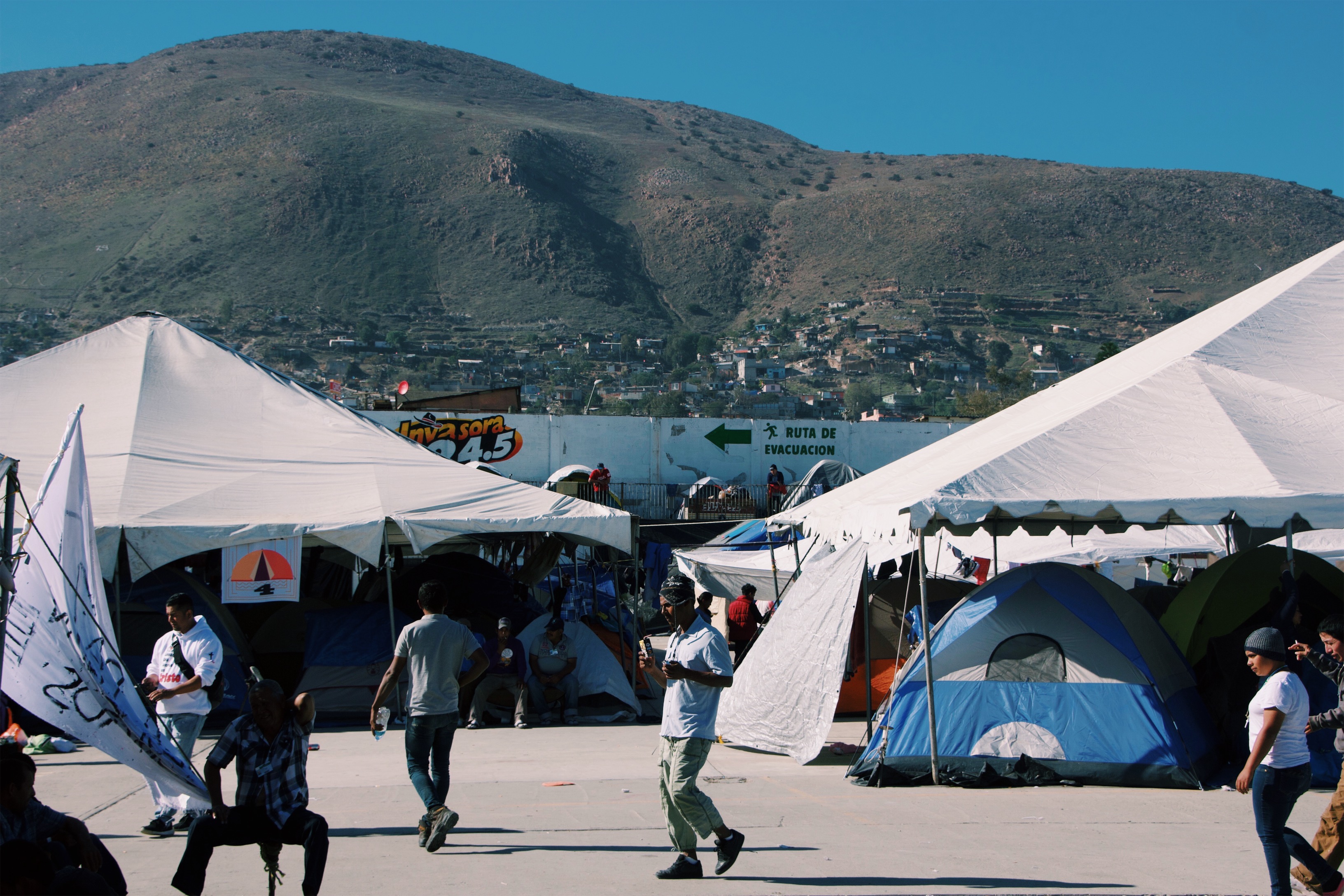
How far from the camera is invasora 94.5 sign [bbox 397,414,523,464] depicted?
1443 inches

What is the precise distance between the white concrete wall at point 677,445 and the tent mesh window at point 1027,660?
1143 inches

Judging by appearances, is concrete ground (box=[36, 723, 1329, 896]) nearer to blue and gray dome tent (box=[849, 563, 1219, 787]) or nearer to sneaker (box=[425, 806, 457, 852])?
sneaker (box=[425, 806, 457, 852])

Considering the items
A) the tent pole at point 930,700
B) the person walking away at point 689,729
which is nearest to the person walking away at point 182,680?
the person walking away at point 689,729

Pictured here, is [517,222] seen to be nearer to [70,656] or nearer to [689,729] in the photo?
[689,729]

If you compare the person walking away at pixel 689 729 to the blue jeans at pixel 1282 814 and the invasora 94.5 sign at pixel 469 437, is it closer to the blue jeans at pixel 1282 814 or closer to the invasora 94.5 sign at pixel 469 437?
the blue jeans at pixel 1282 814

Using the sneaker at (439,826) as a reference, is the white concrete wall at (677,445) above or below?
above

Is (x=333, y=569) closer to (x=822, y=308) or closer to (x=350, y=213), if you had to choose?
(x=822, y=308)

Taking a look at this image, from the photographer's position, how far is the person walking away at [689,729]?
6.32 meters

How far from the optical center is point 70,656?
523 centimetres

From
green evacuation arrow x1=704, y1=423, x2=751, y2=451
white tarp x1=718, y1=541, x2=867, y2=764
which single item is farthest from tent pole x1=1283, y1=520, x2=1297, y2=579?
green evacuation arrow x1=704, y1=423, x2=751, y2=451

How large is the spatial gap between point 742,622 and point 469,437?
23.7 metres

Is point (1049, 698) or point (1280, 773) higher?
point (1280, 773)

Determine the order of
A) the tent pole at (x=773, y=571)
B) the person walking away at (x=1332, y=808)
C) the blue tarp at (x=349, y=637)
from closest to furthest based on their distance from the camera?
the person walking away at (x=1332, y=808) → the tent pole at (x=773, y=571) → the blue tarp at (x=349, y=637)

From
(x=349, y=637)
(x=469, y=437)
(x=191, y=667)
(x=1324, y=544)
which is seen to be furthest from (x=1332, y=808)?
(x=469, y=437)
